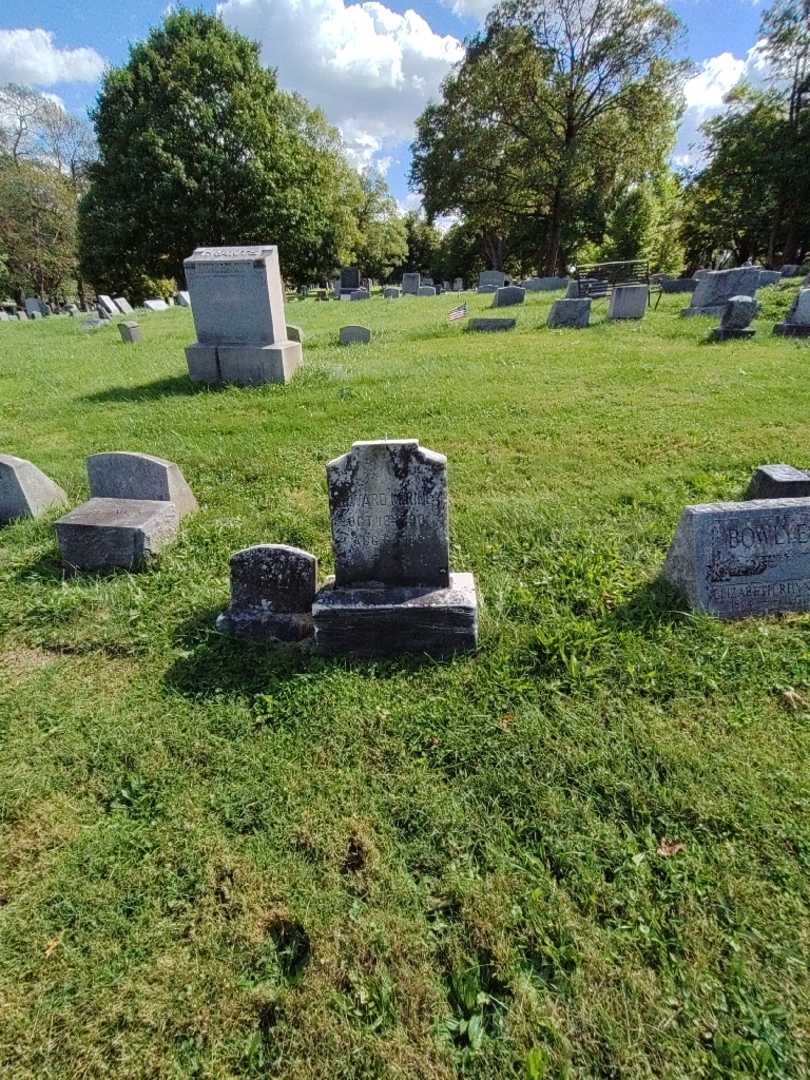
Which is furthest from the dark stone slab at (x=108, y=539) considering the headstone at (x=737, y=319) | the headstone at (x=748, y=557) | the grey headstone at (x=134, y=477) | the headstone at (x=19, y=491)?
the headstone at (x=737, y=319)

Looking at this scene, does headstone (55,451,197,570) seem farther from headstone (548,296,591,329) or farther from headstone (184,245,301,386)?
headstone (548,296,591,329)

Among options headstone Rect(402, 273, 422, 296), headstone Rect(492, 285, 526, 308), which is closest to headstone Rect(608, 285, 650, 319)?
headstone Rect(492, 285, 526, 308)

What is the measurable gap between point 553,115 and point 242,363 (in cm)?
2889

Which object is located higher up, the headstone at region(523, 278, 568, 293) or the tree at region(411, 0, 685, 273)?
the tree at region(411, 0, 685, 273)

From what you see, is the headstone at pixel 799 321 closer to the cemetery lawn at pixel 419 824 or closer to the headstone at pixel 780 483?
the cemetery lawn at pixel 419 824

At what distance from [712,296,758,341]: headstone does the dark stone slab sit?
10.3 meters

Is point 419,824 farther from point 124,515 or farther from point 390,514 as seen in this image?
point 124,515

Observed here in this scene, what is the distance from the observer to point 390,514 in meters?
2.94

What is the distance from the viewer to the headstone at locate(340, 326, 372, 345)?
11531 millimetres

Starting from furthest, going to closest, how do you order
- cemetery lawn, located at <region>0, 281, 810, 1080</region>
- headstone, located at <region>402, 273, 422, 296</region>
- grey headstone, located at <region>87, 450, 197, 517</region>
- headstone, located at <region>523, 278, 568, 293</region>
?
headstone, located at <region>402, 273, 422, 296</region>
headstone, located at <region>523, 278, 568, 293</region>
grey headstone, located at <region>87, 450, 197, 517</region>
cemetery lawn, located at <region>0, 281, 810, 1080</region>

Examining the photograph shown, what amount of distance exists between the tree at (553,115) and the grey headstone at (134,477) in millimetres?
30437

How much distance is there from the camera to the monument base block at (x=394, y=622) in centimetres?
293

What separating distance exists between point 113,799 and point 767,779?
2.75m

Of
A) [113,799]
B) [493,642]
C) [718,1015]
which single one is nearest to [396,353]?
[493,642]
